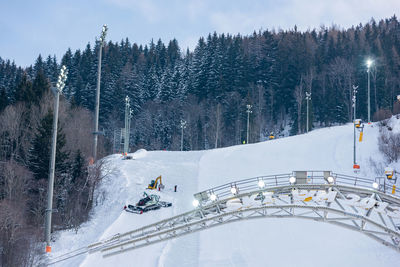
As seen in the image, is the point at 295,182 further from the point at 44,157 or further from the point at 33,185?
the point at 33,185

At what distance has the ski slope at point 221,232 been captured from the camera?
20.8 metres

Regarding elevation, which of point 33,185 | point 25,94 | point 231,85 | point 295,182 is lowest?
point 33,185

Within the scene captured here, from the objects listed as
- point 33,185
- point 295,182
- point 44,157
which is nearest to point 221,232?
point 295,182

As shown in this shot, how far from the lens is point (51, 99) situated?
43.6 metres

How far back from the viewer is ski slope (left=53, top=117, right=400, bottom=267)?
68.1 feet

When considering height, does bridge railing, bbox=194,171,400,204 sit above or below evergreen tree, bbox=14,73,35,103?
below

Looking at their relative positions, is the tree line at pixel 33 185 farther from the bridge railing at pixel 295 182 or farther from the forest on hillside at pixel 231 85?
the forest on hillside at pixel 231 85

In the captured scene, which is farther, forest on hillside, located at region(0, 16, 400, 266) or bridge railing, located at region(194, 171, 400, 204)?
forest on hillside, located at region(0, 16, 400, 266)

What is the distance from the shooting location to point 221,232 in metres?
25.1

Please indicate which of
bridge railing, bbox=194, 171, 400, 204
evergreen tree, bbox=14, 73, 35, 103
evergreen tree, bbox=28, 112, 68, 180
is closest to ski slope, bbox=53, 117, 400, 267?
bridge railing, bbox=194, 171, 400, 204

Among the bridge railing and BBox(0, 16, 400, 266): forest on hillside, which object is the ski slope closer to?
the bridge railing

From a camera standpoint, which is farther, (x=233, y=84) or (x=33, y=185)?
(x=233, y=84)

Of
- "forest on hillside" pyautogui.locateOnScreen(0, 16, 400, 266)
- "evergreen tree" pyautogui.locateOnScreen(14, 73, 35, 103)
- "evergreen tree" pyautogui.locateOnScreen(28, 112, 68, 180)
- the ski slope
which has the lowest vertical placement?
the ski slope

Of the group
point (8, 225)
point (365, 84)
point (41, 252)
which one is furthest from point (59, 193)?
point (365, 84)
